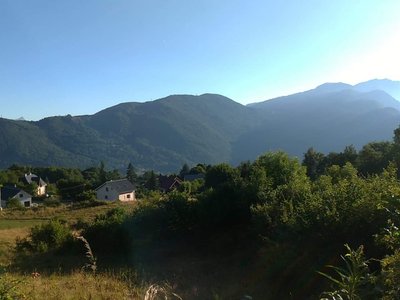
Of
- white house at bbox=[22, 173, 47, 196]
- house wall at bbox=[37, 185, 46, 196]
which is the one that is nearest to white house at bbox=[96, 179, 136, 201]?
white house at bbox=[22, 173, 47, 196]

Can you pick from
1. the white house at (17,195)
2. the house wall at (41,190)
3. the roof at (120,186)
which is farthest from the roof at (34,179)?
the roof at (120,186)

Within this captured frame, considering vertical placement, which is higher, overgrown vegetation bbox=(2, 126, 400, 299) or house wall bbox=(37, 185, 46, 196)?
overgrown vegetation bbox=(2, 126, 400, 299)

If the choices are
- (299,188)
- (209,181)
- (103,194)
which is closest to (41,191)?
(103,194)

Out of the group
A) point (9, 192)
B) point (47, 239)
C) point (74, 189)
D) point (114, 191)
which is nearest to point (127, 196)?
point (114, 191)

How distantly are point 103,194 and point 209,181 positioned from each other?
3771 cm

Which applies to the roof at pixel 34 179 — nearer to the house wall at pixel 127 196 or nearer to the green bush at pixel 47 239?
the house wall at pixel 127 196

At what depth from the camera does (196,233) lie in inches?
553

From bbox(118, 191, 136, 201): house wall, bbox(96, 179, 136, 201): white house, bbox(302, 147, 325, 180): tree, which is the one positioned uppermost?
bbox(302, 147, 325, 180): tree

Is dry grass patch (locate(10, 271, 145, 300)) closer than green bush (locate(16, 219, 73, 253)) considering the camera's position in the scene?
Yes

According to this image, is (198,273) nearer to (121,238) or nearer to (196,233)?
(196,233)

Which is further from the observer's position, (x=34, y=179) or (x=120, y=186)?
(x=34, y=179)

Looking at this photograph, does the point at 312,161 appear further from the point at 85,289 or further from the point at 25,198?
the point at 85,289

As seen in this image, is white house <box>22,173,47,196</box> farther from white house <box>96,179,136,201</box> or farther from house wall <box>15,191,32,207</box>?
white house <box>96,179,136,201</box>

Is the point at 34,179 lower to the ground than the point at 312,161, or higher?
higher
